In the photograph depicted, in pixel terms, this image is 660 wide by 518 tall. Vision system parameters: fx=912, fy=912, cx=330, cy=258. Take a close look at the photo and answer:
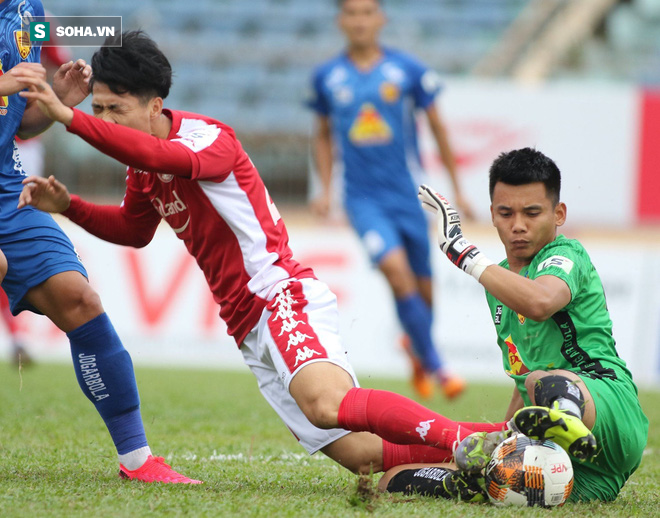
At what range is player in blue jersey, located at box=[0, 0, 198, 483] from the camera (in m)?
3.43

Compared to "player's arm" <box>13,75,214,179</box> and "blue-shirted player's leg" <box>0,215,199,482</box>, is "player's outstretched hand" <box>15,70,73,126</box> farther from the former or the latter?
"blue-shirted player's leg" <box>0,215,199,482</box>

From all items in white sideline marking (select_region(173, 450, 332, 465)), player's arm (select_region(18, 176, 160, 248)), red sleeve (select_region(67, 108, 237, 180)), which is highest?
red sleeve (select_region(67, 108, 237, 180))

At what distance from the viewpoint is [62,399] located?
614 cm

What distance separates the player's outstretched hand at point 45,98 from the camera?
291 cm

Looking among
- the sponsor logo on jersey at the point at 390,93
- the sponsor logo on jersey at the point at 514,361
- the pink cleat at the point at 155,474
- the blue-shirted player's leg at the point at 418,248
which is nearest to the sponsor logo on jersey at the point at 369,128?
the sponsor logo on jersey at the point at 390,93

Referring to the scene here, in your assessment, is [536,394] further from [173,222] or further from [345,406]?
[173,222]

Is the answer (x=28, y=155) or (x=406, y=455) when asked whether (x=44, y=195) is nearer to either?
(x=406, y=455)

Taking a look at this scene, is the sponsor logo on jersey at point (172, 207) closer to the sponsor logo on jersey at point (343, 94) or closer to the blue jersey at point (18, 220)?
the blue jersey at point (18, 220)

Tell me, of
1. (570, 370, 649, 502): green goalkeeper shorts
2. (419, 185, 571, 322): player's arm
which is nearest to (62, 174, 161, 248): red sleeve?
(419, 185, 571, 322): player's arm

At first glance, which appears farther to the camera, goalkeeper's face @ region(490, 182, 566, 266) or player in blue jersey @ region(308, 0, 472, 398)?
player in blue jersey @ region(308, 0, 472, 398)

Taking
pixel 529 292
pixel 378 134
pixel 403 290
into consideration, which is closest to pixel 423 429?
pixel 529 292

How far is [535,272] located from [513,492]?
76 cm

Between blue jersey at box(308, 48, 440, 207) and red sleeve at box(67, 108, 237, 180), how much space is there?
3.75 meters

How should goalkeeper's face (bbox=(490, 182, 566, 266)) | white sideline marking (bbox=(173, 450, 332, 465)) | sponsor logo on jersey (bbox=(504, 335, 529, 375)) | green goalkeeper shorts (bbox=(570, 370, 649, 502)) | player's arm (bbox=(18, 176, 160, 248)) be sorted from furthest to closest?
1. white sideline marking (bbox=(173, 450, 332, 465))
2. player's arm (bbox=(18, 176, 160, 248))
3. sponsor logo on jersey (bbox=(504, 335, 529, 375))
4. goalkeeper's face (bbox=(490, 182, 566, 266))
5. green goalkeeper shorts (bbox=(570, 370, 649, 502))
